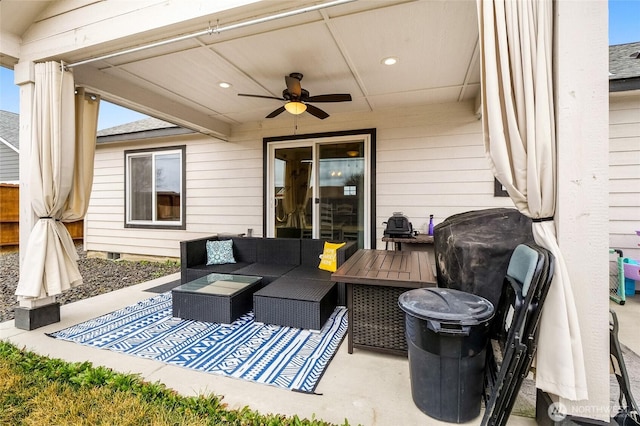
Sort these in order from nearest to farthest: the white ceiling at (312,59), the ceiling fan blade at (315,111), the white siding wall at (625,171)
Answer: the white ceiling at (312,59), the white siding wall at (625,171), the ceiling fan blade at (315,111)

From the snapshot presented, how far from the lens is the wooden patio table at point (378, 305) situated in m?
2.32

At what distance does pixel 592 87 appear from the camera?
61.0 inches

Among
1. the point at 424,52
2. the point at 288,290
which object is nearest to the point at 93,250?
the point at 288,290

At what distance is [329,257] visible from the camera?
12.7 ft

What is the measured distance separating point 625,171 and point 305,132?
4.61 metres

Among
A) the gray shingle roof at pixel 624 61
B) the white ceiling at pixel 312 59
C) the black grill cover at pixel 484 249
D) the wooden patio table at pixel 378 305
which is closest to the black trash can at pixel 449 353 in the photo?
the black grill cover at pixel 484 249

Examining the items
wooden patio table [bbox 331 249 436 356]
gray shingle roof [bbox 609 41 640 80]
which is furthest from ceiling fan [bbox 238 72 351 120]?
gray shingle roof [bbox 609 41 640 80]

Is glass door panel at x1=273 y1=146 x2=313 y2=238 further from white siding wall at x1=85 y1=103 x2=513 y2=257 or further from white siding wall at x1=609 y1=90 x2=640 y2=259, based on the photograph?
white siding wall at x1=609 y1=90 x2=640 y2=259

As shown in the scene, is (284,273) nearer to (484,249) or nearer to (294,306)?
(294,306)

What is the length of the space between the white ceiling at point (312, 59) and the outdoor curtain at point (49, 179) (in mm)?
392

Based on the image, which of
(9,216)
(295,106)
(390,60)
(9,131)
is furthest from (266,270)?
(9,131)

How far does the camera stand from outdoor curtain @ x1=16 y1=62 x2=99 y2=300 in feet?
9.42

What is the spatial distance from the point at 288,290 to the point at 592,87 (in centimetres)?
274

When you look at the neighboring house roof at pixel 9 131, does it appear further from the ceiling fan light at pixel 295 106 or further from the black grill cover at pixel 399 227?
the black grill cover at pixel 399 227
